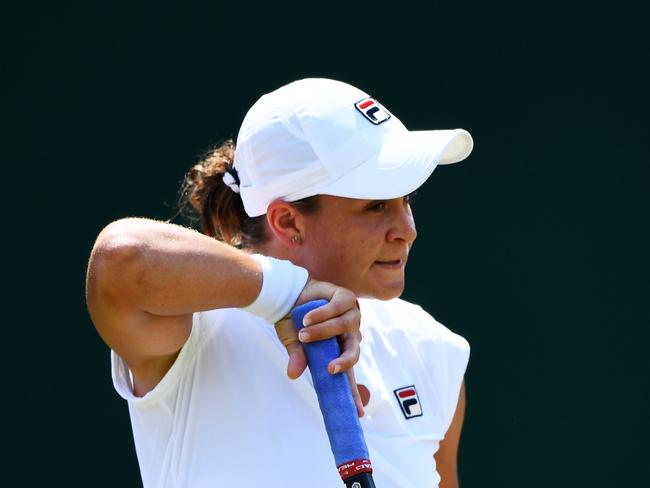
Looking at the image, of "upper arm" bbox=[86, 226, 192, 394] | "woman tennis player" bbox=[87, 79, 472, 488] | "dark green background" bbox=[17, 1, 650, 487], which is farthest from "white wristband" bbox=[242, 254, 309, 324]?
"dark green background" bbox=[17, 1, 650, 487]

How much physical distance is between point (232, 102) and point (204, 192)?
106cm

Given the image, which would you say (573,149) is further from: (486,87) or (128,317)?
(128,317)

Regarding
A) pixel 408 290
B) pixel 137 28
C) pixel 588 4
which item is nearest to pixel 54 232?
pixel 137 28

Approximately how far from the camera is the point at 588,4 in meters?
3.21

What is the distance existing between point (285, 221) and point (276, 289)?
0.30m

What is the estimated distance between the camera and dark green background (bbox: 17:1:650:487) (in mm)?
3080

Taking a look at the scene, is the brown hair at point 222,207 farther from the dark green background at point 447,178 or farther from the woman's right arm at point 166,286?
the dark green background at point 447,178

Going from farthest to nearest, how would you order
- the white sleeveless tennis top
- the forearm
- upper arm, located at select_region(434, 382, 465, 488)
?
upper arm, located at select_region(434, 382, 465, 488) → the white sleeveless tennis top → the forearm

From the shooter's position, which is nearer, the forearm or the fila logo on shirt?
the forearm

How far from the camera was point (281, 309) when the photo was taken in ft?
5.52

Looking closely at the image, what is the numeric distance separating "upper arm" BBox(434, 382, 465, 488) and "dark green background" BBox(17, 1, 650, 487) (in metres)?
0.92

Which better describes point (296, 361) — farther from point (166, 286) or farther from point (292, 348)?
point (166, 286)

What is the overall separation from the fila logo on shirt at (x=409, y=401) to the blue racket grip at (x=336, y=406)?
39 centimetres

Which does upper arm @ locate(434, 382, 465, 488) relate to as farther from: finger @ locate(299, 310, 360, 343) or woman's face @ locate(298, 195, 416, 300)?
finger @ locate(299, 310, 360, 343)
